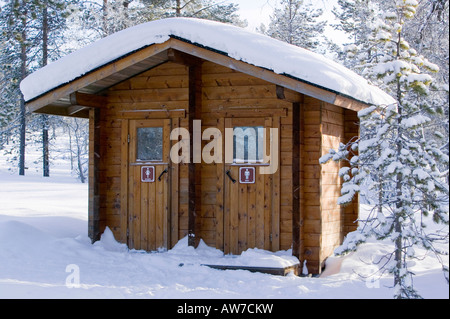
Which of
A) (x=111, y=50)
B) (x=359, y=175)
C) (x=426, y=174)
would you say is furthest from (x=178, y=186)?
(x=426, y=174)

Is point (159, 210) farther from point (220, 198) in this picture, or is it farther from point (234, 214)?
point (234, 214)

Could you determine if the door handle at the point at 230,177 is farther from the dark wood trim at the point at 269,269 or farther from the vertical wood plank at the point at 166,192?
the dark wood trim at the point at 269,269

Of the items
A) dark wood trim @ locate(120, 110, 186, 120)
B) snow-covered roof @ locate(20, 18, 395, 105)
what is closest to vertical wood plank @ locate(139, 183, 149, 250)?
dark wood trim @ locate(120, 110, 186, 120)

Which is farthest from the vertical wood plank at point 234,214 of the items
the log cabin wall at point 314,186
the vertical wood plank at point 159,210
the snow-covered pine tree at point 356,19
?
the snow-covered pine tree at point 356,19

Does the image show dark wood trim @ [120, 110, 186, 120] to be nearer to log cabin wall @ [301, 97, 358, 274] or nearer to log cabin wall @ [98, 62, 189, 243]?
log cabin wall @ [98, 62, 189, 243]

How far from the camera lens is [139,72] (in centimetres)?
985

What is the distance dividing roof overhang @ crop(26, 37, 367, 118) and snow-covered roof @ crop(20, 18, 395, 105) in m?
0.08

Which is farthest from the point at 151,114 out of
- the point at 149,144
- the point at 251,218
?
the point at 251,218

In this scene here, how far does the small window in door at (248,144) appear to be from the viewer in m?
9.17

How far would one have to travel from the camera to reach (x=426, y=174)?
5.56 meters

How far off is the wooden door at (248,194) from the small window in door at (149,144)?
122 centimetres

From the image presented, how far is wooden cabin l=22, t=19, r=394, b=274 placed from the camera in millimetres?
8836
